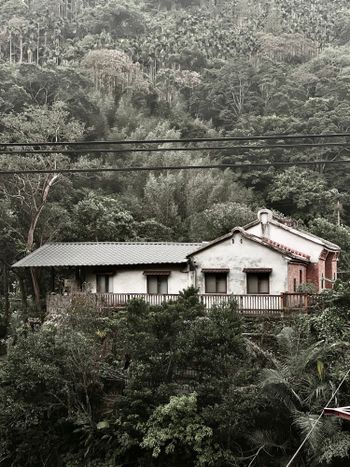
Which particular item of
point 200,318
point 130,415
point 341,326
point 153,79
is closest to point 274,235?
point 341,326

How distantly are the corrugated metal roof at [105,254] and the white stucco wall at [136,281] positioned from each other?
53 cm

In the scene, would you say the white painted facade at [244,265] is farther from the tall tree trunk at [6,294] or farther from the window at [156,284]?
the tall tree trunk at [6,294]

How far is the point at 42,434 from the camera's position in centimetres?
2252

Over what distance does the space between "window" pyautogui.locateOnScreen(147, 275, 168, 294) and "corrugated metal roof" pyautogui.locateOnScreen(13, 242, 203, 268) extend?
2.72 feet

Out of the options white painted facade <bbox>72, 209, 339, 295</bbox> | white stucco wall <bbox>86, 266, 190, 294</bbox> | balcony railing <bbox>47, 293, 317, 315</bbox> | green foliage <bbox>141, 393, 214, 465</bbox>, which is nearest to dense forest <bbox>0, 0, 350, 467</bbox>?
green foliage <bbox>141, 393, 214, 465</bbox>

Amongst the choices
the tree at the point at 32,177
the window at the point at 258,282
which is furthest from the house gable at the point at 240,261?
the tree at the point at 32,177

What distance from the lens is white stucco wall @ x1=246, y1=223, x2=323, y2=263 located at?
99.3 feet

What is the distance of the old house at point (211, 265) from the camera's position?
27703 millimetres

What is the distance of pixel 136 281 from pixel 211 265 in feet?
11.6

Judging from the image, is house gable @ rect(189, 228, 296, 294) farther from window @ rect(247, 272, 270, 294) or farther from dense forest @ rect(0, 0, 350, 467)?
dense forest @ rect(0, 0, 350, 467)

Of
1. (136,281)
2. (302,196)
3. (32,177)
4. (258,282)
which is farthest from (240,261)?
(302,196)

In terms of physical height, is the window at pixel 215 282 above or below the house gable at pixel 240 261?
below

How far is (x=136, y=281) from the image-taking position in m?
30.0

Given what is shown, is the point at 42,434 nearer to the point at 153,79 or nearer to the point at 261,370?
the point at 261,370
